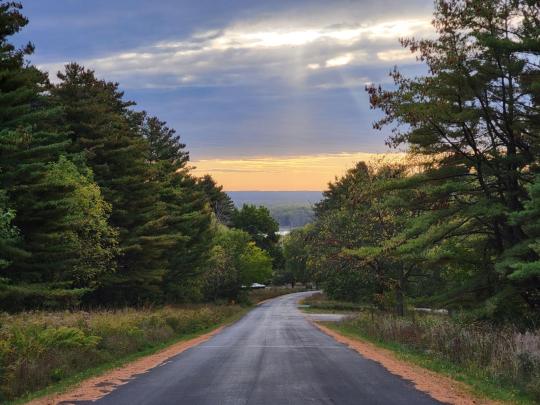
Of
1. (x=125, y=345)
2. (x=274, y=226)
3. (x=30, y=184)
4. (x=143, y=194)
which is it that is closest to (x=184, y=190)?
(x=143, y=194)

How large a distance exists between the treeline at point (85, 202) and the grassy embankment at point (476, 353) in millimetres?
13207

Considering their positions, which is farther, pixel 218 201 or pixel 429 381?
pixel 218 201

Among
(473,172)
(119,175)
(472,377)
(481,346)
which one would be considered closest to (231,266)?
(119,175)

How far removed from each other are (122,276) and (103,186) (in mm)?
7307

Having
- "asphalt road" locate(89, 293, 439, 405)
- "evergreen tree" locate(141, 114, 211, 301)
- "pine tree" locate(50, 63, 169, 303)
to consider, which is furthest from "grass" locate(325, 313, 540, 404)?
"evergreen tree" locate(141, 114, 211, 301)

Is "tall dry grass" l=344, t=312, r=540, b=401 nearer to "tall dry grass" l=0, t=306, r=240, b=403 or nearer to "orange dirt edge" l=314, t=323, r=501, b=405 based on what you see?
"orange dirt edge" l=314, t=323, r=501, b=405

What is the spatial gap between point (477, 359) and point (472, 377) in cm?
205

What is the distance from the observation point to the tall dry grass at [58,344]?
525 inches

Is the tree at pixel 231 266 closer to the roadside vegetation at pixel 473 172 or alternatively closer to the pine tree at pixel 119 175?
the pine tree at pixel 119 175

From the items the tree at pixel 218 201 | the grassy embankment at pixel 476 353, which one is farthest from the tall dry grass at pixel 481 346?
the tree at pixel 218 201

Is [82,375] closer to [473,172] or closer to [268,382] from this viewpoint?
[268,382]

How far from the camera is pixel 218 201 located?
119 m

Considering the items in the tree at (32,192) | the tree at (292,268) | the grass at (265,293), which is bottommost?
the grass at (265,293)

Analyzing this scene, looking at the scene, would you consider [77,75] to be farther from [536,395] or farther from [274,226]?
[274,226]
